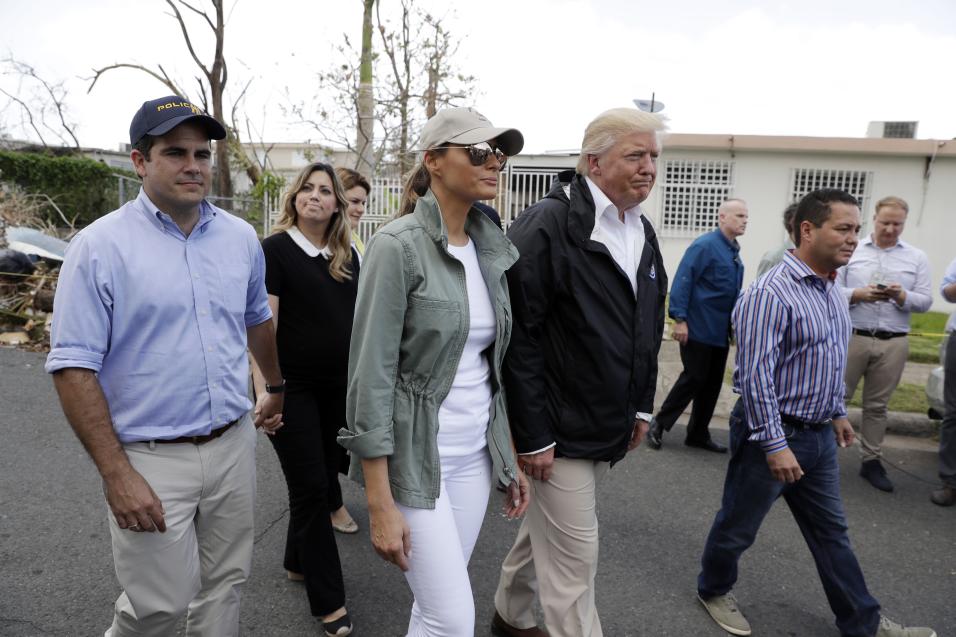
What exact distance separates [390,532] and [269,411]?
1.14 metres

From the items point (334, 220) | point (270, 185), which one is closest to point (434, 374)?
point (334, 220)

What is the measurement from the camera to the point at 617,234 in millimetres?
2633

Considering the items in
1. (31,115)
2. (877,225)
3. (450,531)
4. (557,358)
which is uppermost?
(31,115)

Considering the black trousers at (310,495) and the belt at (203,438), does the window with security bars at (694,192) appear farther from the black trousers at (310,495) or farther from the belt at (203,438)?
the belt at (203,438)

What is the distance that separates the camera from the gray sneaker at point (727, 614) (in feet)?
10.4

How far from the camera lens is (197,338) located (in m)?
2.23

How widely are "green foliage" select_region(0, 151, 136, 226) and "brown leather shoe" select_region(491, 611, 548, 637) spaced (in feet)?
51.2

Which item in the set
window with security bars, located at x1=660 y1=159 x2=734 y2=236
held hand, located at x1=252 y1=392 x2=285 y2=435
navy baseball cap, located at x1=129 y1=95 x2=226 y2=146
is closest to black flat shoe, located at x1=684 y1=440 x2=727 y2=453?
held hand, located at x1=252 y1=392 x2=285 y2=435

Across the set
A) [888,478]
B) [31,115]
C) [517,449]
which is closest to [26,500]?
[517,449]

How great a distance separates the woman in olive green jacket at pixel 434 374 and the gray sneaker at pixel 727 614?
1.67 m

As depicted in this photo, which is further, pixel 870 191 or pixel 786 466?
pixel 870 191

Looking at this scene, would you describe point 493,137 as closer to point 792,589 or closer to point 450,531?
point 450,531

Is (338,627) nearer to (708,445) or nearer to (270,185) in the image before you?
(708,445)

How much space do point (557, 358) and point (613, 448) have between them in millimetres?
397
